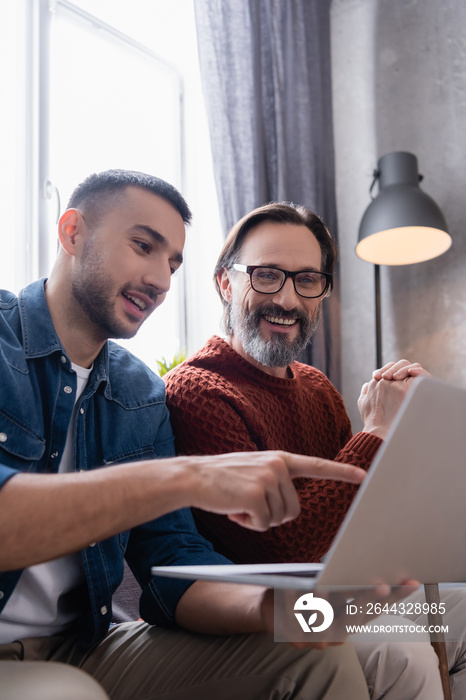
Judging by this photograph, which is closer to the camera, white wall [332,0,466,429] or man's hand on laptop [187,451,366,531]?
man's hand on laptop [187,451,366,531]

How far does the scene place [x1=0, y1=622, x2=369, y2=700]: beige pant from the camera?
2.72ft

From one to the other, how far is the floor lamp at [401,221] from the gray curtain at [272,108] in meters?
0.39

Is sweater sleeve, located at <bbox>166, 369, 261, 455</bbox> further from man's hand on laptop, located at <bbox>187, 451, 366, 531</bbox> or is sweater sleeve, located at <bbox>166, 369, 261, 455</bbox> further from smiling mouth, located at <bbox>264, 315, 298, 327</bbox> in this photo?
man's hand on laptop, located at <bbox>187, 451, 366, 531</bbox>

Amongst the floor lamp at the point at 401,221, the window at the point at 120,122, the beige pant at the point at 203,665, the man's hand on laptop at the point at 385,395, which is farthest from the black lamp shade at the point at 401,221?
the beige pant at the point at 203,665

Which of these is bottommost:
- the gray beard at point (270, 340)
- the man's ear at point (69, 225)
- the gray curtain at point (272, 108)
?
the gray beard at point (270, 340)

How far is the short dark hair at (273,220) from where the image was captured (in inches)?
58.3

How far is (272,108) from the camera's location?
A: 2639mm

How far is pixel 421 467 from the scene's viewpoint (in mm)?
599

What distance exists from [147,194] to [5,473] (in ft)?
2.11

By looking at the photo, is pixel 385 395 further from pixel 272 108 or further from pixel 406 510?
pixel 272 108

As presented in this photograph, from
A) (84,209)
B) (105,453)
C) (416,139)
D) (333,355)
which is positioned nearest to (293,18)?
(416,139)

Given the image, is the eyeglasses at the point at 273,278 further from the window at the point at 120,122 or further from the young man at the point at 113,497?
the window at the point at 120,122

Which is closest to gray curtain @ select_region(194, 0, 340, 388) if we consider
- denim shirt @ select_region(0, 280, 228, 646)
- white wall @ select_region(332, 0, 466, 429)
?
white wall @ select_region(332, 0, 466, 429)

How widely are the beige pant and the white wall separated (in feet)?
6.30
